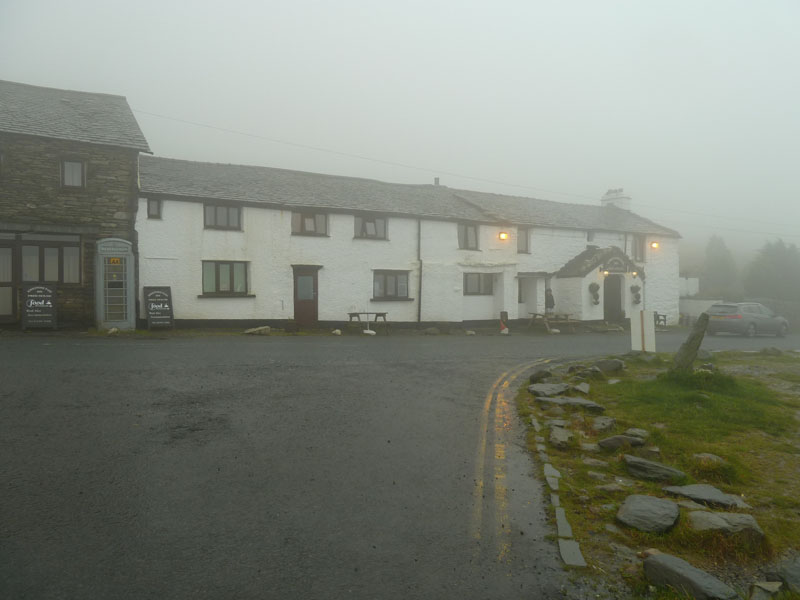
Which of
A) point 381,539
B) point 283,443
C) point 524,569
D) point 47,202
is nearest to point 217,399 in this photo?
point 283,443

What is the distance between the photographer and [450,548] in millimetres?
4434

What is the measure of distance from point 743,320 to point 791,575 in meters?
29.2

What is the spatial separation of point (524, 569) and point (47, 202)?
2213cm

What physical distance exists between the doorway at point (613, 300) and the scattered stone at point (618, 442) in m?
28.8

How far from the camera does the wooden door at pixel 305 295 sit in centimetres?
2592

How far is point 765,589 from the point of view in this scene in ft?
12.8

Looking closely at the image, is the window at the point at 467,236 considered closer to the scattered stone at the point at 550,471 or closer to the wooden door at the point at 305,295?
the wooden door at the point at 305,295

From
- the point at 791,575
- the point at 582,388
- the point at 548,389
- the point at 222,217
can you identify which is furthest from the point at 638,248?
the point at 791,575

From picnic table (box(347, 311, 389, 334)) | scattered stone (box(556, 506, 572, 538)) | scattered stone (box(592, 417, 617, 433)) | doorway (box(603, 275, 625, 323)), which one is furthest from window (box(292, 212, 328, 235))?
scattered stone (box(556, 506, 572, 538))

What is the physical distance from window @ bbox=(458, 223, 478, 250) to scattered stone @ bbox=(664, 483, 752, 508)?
82.4 feet

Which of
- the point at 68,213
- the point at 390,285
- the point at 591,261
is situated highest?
the point at 68,213

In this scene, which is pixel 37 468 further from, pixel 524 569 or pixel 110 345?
pixel 110 345

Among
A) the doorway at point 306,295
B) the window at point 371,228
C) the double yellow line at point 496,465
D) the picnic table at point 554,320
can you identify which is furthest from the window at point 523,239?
the double yellow line at point 496,465

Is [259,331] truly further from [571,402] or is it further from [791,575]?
[791,575]
